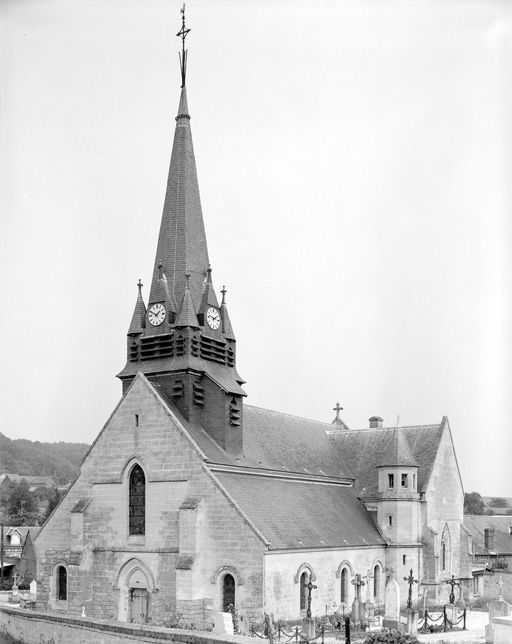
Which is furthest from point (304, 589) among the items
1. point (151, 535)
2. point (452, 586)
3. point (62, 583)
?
point (62, 583)

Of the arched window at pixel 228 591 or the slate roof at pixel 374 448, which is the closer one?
the arched window at pixel 228 591

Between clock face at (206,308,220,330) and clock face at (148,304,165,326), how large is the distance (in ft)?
6.92

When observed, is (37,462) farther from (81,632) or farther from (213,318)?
(81,632)

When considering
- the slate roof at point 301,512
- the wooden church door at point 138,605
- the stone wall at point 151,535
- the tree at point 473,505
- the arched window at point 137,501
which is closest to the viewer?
the stone wall at point 151,535

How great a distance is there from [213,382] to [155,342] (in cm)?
354

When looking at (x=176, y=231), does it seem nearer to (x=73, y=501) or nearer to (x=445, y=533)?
(x=73, y=501)

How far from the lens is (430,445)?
4903 cm

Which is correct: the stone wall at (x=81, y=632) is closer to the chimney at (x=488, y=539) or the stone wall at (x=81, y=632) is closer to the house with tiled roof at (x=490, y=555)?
the house with tiled roof at (x=490, y=555)

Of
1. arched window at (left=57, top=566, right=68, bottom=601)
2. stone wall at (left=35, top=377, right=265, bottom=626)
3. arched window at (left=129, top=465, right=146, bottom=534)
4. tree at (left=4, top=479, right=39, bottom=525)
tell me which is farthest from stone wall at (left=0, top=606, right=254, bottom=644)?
tree at (left=4, top=479, right=39, bottom=525)

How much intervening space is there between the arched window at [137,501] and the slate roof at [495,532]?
25483 millimetres

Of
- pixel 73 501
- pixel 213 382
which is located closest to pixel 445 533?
pixel 213 382

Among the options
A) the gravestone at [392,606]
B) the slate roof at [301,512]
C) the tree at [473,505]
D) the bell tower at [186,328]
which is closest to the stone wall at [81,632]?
the slate roof at [301,512]

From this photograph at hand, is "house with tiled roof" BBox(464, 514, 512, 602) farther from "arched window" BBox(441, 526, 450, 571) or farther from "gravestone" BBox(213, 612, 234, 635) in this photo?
"gravestone" BBox(213, 612, 234, 635)

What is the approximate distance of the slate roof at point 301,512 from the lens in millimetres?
35562
